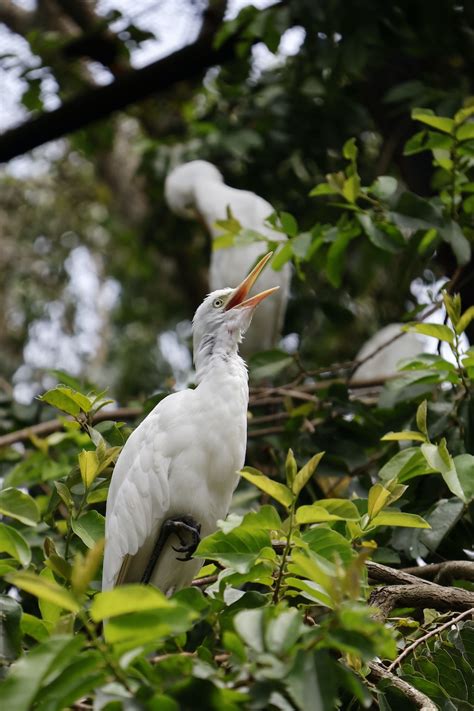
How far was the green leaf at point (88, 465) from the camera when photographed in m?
1.46

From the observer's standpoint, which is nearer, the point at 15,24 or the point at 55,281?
the point at 15,24

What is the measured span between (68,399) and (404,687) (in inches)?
28.3

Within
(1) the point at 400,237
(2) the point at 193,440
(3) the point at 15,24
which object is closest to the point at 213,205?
(1) the point at 400,237

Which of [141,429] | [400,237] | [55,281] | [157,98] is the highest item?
[141,429]

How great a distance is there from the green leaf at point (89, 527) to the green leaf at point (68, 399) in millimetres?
187

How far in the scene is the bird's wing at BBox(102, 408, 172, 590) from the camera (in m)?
1.66

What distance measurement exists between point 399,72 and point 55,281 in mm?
3953

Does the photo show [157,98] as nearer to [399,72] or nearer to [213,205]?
[213,205]

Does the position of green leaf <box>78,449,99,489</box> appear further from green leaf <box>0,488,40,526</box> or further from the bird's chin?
the bird's chin

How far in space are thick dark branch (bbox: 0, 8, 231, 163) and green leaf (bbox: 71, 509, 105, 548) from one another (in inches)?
91.9

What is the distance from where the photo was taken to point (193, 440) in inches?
66.1

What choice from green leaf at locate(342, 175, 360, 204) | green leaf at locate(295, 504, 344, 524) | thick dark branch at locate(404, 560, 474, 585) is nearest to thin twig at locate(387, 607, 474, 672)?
thick dark branch at locate(404, 560, 474, 585)

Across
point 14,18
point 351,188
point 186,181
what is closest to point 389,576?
point 351,188

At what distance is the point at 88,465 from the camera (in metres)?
1.47
